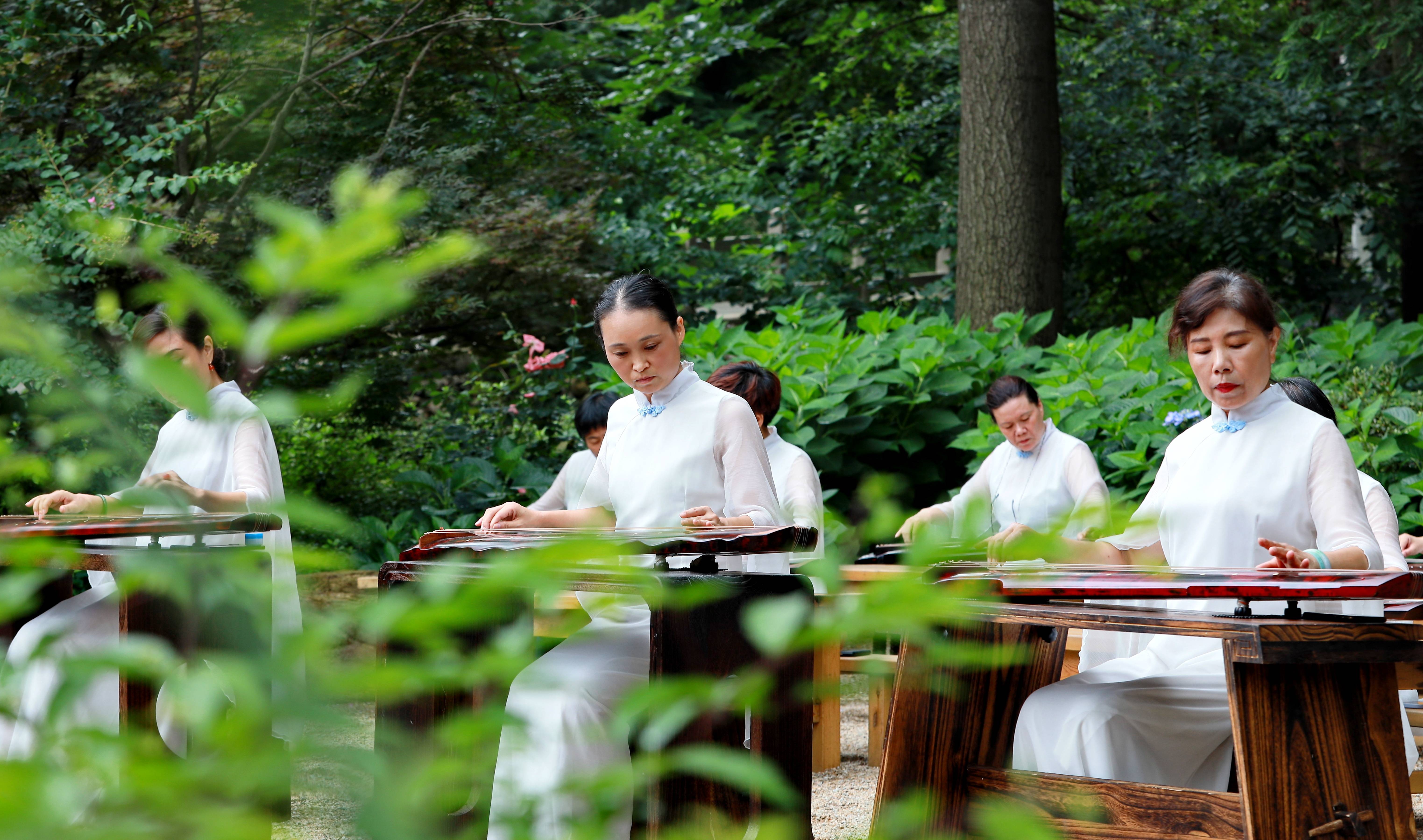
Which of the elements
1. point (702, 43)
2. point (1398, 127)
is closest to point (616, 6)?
point (702, 43)

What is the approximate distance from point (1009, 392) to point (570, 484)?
7.48 ft

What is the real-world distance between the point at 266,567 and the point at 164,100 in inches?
257

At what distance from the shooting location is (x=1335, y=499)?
9.21 feet

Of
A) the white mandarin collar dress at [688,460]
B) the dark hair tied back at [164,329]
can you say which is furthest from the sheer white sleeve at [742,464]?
the dark hair tied back at [164,329]

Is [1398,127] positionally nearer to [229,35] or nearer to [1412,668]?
[1412,668]

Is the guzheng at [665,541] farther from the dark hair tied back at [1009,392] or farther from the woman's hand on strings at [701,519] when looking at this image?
the dark hair tied back at [1009,392]

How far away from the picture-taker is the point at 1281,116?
29.8 feet

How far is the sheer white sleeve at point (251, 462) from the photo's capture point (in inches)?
146

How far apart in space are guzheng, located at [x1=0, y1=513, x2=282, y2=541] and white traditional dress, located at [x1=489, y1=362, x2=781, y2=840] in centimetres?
70

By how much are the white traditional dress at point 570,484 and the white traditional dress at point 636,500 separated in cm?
242

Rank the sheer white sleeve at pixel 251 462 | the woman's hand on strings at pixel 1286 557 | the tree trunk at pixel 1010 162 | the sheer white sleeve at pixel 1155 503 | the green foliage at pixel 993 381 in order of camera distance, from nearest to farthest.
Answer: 1. the woman's hand on strings at pixel 1286 557
2. the sheer white sleeve at pixel 1155 503
3. the sheer white sleeve at pixel 251 462
4. the green foliage at pixel 993 381
5. the tree trunk at pixel 1010 162

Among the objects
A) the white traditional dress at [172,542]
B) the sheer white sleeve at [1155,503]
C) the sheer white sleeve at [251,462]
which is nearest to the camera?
the sheer white sleeve at [1155,503]

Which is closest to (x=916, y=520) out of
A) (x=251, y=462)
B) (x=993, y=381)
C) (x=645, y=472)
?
(x=645, y=472)

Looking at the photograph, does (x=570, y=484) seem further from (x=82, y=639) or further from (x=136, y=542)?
(x=82, y=639)
